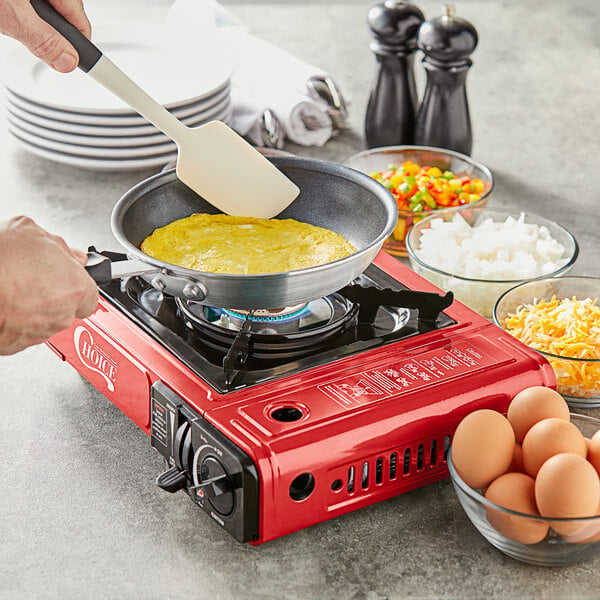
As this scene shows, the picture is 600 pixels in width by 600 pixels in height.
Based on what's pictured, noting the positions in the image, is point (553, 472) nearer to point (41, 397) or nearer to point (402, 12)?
point (41, 397)

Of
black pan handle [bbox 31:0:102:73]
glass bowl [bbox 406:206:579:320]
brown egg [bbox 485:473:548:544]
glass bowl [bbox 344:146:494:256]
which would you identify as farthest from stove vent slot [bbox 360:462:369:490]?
glass bowl [bbox 344:146:494:256]

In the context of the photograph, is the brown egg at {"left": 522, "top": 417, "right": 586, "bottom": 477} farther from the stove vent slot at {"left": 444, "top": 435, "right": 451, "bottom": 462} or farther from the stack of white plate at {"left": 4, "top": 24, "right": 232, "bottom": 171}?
the stack of white plate at {"left": 4, "top": 24, "right": 232, "bottom": 171}

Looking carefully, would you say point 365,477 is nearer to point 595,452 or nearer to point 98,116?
point 595,452

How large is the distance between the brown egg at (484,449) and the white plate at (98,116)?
91cm

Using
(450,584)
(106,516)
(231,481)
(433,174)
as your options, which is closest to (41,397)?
(106,516)

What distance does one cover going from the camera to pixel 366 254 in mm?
1007

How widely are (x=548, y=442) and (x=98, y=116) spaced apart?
1.01m

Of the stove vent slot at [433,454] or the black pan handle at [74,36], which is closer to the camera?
the stove vent slot at [433,454]

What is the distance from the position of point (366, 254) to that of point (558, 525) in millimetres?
332

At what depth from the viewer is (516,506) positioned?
870 mm

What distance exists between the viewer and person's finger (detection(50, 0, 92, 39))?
1.18 m

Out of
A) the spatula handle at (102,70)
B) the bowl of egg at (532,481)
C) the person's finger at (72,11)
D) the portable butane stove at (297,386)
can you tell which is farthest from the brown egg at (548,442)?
the person's finger at (72,11)

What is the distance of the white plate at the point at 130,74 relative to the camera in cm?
164

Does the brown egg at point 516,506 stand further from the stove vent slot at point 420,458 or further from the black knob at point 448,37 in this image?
the black knob at point 448,37
